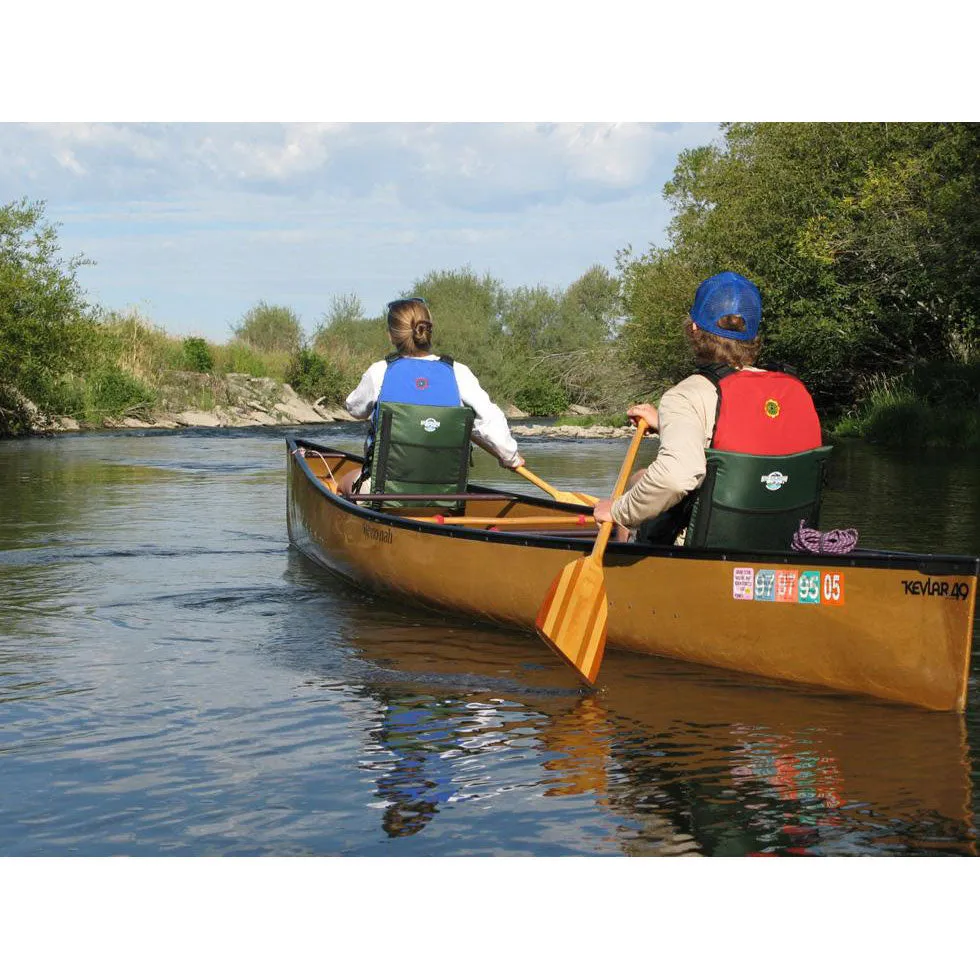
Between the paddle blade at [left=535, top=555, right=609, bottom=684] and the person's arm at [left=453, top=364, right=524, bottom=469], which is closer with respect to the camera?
the paddle blade at [left=535, top=555, right=609, bottom=684]

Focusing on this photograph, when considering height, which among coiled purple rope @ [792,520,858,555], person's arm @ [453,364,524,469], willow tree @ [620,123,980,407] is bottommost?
coiled purple rope @ [792,520,858,555]

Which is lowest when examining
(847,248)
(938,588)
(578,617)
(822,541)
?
(578,617)

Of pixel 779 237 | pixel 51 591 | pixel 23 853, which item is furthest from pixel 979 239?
pixel 23 853

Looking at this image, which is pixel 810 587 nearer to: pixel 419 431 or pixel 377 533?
pixel 377 533

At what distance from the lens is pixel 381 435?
7.39 meters

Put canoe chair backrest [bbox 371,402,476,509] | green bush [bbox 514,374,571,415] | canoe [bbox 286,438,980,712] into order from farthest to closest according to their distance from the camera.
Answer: green bush [bbox 514,374,571,415] → canoe chair backrest [bbox 371,402,476,509] → canoe [bbox 286,438,980,712]

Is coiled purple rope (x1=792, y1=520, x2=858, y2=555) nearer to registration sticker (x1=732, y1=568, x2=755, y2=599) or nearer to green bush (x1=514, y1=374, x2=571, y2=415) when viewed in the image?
registration sticker (x1=732, y1=568, x2=755, y2=599)

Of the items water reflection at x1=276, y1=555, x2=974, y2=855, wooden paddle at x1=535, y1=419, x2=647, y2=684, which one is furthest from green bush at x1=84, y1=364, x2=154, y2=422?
wooden paddle at x1=535, y1=419, x2=647, y2=684

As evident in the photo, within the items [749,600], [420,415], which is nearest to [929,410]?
[420,415]

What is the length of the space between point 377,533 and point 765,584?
8.38 ft

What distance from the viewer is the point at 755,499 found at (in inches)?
201

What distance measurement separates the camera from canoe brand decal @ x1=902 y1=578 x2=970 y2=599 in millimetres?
4617

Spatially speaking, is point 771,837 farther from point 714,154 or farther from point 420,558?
point 714,154

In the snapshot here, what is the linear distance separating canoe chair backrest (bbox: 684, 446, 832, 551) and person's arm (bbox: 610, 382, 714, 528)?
87 mm
